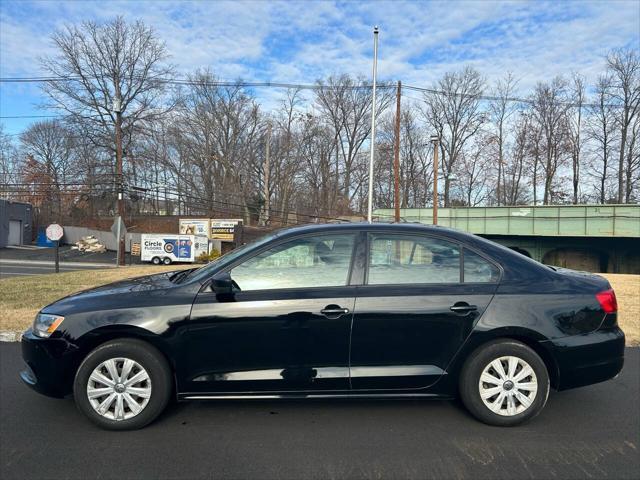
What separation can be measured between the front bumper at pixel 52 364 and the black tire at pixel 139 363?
11 centimetres

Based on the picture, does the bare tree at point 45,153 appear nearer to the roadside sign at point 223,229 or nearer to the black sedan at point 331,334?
the roadside sign at point 223,229

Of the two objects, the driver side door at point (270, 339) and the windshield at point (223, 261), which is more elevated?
the windshield at point (223, 261)

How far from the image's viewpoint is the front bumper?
3201 mm

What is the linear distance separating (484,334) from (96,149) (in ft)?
164

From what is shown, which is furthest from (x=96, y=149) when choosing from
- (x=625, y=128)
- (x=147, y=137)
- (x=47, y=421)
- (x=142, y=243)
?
(x=625, y=128)

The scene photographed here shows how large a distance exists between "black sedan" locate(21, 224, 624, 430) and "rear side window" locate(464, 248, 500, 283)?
0.01 meters

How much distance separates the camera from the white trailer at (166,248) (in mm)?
34062

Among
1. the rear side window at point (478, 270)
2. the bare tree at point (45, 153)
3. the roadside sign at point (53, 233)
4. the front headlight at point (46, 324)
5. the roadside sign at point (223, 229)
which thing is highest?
the bare tree at point (45, 153)

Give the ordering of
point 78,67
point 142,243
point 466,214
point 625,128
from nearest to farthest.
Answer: point 142,243
point 466,214
point 78,67
point 625,128

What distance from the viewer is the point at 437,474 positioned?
2695mm

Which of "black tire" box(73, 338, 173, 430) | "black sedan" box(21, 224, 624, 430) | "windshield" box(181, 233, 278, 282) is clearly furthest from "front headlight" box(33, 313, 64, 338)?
"windshield" box(181, 233, 278, 282)

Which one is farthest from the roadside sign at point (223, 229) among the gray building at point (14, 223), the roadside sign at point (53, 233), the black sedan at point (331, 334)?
the black sedan at point (331, 334)

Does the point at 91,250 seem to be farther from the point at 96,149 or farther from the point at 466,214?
the point at 466,214

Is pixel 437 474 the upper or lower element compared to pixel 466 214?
lower
